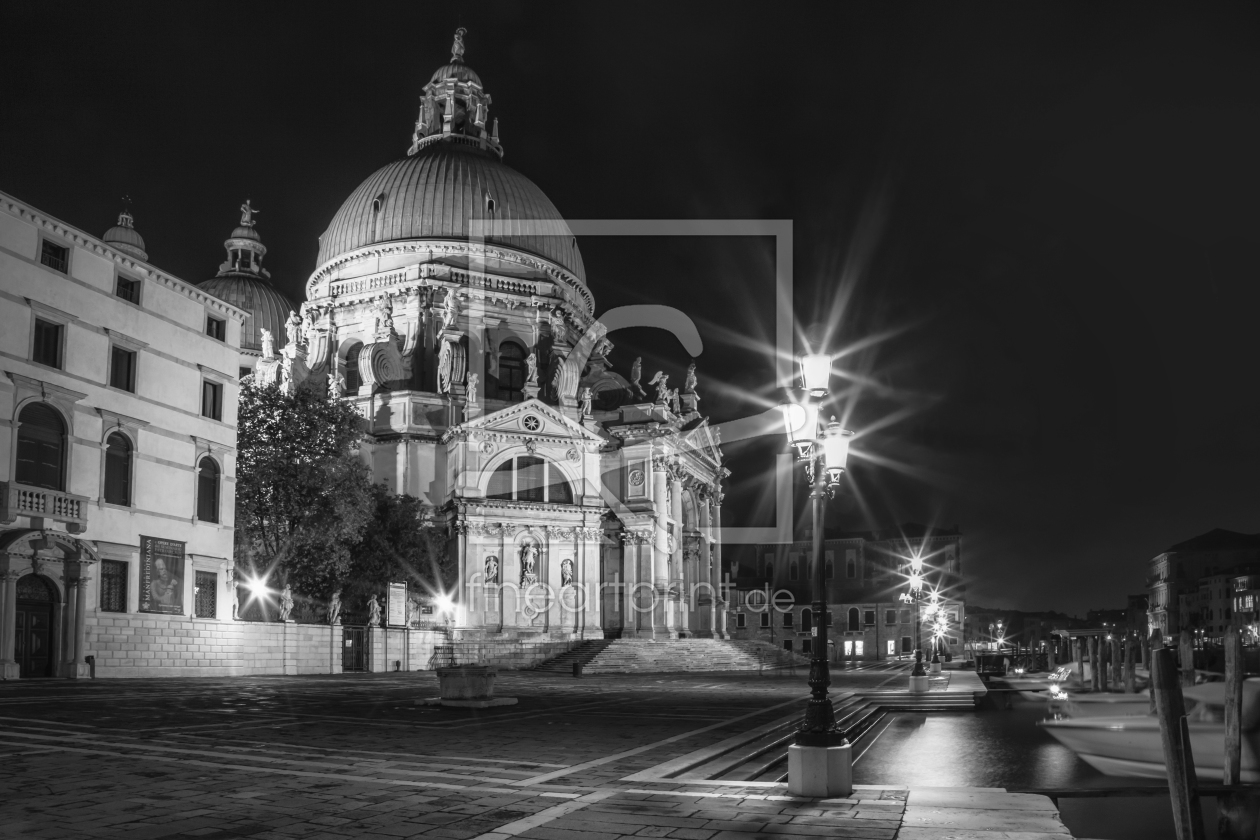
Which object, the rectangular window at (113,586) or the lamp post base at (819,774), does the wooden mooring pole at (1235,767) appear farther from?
the rectangular window at (113,586)

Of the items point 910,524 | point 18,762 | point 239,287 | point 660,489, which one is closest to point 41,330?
point 18,762

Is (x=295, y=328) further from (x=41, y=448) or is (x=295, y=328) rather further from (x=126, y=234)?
(x=41, y=448)

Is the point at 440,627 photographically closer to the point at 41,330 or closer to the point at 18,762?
the point at 41,330

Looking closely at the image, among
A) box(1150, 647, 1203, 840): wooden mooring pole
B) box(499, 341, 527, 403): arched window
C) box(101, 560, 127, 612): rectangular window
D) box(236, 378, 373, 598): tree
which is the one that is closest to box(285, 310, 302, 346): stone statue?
box(499, 341, 527, 403): arched window

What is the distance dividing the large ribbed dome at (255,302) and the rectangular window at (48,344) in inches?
1906

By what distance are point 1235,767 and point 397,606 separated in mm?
42747

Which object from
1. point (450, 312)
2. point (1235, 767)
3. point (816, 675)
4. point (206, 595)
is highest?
point (450, 312)

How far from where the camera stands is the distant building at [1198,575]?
138875 millimetres

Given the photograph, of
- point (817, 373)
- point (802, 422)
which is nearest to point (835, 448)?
point (802, 422)

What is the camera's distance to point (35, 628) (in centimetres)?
2816

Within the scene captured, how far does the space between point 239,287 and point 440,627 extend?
37.6 meters

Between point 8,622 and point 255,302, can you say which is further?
point 255,302

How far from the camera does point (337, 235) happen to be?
71.3 m

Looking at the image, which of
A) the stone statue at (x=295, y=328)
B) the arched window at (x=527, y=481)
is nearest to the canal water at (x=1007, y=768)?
the arched window at (x=527, y=481)
